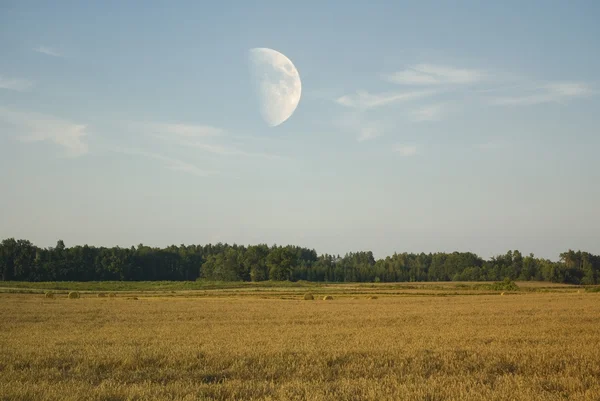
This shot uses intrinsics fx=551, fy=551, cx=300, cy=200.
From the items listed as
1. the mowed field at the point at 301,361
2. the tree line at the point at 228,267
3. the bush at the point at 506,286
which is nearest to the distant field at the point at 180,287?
the bush at the point at 506,286

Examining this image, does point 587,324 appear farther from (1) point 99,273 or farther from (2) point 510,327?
(1) point 99,273

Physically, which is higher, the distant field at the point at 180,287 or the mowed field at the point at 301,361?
the mowed field at the point at 301,361

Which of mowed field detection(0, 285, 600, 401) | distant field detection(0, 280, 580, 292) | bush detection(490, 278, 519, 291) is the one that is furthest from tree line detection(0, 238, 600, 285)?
mowed field detection(0, 285, 600, 401)

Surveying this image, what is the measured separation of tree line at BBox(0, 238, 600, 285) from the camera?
144 m

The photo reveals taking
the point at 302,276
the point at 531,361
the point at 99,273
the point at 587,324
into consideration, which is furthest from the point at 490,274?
the point at 531,361

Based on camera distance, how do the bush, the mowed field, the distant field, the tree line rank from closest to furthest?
the mowed field, the bush, the distant field, the tree line

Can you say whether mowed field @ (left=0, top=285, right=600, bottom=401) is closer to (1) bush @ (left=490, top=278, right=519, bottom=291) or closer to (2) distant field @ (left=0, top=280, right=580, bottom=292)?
(2) distant field @ (left=0, top=280, right=580, bottom=292)

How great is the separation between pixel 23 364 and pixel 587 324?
21.6 m

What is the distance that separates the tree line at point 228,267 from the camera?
5689 inches

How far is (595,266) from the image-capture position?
592ft

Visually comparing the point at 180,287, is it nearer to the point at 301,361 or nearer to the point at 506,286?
the point at 506,286

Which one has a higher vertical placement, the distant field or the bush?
the bush

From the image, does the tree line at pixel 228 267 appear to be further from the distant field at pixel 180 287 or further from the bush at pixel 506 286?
the bush at pixel 506 286

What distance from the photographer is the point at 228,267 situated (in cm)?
15650
